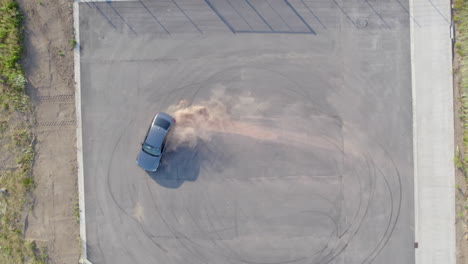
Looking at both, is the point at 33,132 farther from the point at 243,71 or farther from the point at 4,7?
the point at 243,71

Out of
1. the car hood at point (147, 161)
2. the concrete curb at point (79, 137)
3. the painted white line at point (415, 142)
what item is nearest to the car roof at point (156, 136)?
the car hood at point (147, 161)

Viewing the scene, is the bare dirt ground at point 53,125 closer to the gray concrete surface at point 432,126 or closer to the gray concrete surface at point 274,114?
the gray concrete surface at point 274,114

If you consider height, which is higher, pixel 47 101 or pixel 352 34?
pixel 352 34

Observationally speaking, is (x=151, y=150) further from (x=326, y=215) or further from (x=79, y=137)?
(x=326, y=215)

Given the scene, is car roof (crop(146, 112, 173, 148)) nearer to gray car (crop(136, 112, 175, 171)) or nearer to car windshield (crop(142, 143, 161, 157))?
gray car (crop(136, 112, 175, 171))

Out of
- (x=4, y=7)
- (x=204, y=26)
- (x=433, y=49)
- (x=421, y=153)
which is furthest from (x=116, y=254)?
(x=433, y=49)

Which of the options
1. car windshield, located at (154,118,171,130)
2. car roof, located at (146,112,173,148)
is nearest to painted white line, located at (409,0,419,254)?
car windshield, located at (154,118,171,130)
